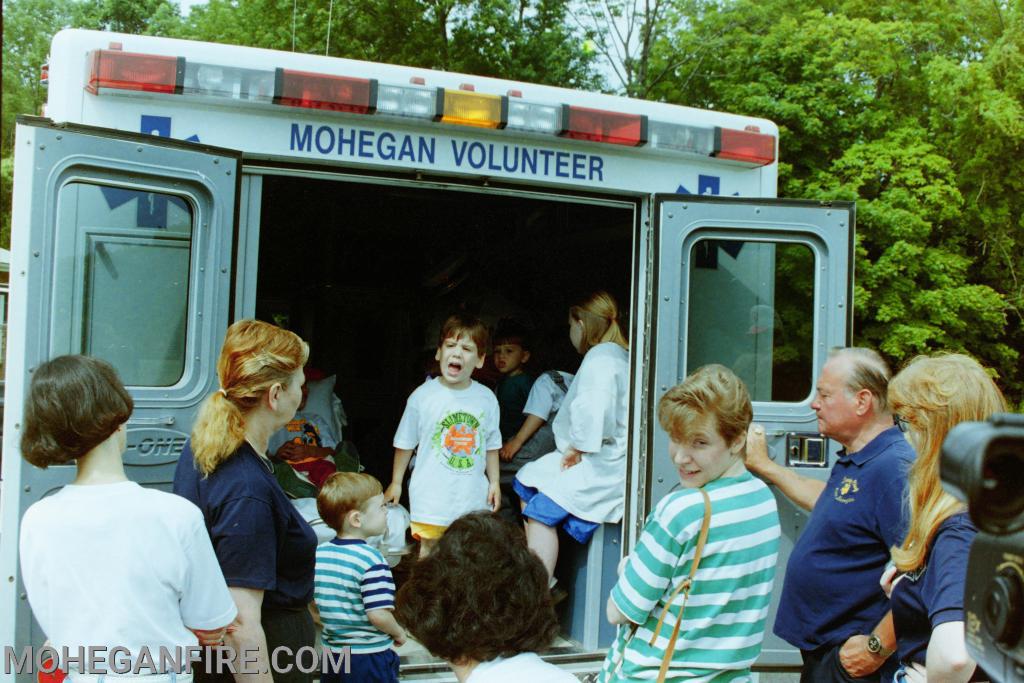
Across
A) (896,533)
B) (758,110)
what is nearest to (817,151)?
(758,110)

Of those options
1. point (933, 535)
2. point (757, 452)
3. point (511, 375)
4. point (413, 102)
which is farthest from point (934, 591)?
point (511, 375)

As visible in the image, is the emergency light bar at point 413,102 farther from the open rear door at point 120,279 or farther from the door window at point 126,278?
the door window at point 126,278

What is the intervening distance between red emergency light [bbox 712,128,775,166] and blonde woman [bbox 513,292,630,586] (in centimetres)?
102

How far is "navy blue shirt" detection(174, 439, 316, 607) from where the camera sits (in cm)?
233

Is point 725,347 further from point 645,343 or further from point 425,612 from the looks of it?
→ point 425,612

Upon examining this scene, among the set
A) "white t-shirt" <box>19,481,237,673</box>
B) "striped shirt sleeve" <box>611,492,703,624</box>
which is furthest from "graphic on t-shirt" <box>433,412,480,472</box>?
"white t-shirt" <box>19,481,237,673</box>

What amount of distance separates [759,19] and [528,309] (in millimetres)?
15683

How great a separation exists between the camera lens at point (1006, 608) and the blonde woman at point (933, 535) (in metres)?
0.99

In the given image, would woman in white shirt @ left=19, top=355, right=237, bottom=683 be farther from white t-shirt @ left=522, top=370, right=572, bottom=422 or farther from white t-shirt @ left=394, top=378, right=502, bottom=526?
white t-shirt @ left=522, top=370, right=572, bottom=422

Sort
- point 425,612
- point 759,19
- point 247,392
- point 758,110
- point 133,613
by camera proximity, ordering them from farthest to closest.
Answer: point 759,19, point 758,110, point 247,392, point 133,613, point 425,612

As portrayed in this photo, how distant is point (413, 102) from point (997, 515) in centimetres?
301

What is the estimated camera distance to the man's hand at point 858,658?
259 cm

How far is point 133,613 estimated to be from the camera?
203 cm

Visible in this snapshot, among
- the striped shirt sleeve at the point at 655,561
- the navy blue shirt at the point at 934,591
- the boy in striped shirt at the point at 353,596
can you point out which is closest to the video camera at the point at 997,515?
the navy blue shirt at the point at 934,591
